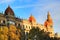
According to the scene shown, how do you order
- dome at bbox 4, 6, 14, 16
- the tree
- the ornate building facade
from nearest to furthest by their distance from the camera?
the tree → the ornate building facade → dome at bbox 4, 6, 14, 16

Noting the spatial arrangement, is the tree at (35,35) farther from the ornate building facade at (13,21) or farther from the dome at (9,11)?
the dome at (9,11)

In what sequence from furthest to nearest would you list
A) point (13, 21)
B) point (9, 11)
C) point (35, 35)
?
point (9, 11) < point (13, 21) < point (35, 35)

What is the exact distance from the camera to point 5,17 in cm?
12575

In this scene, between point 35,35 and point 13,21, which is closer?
point 35,35

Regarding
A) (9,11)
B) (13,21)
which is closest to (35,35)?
(13,21)

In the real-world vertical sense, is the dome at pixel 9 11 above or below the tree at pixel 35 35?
above

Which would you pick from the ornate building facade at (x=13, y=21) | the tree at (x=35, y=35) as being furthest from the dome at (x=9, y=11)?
the tree at (x=35, y=35)

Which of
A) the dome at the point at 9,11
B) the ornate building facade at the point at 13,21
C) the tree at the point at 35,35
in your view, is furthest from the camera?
the dome at the point at 9,11

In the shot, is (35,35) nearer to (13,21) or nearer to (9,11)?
(13,21)

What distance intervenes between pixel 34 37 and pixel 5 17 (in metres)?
25.9

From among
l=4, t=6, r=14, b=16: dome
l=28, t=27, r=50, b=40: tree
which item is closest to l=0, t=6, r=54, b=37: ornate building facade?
l=4, t=6, r=14, b=16: dome

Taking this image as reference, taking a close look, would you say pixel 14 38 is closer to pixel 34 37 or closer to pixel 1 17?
pixel 34 37

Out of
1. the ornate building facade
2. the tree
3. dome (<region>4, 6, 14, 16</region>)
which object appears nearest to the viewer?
the tree

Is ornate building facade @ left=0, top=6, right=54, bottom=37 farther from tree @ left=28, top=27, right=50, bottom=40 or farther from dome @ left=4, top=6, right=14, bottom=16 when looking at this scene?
tree @ left=28, top=27, right=50, bottom=40
